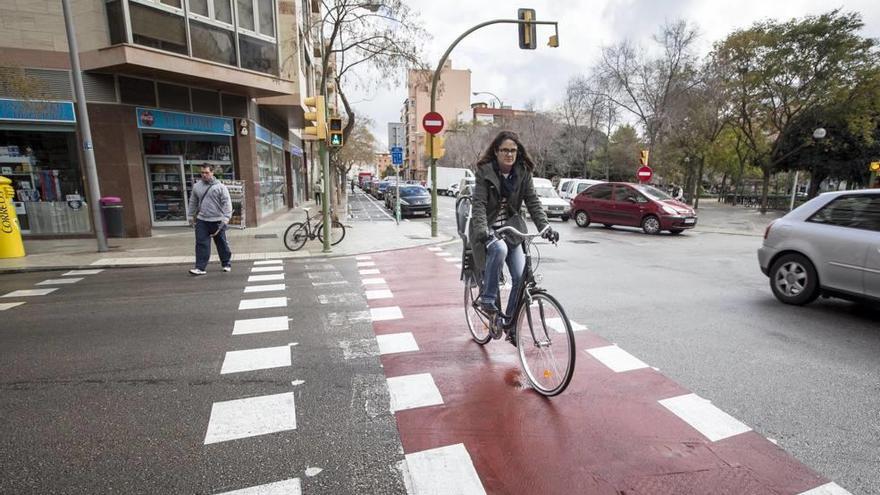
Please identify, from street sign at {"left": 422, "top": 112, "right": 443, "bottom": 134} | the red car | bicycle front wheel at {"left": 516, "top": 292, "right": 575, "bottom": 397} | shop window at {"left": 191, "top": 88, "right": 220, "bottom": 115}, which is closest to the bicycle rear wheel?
bicycle front wheel at {"left": 516, "top": 292, "right": 575, "bottom": 397}

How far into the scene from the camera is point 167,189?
14.7m

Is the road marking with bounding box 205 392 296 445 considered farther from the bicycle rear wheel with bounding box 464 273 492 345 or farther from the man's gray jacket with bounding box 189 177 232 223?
the man's gray jacket with bounding box 189 177 232 223

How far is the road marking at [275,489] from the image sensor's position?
94.7 inches

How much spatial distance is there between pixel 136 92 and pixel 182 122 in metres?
1.39

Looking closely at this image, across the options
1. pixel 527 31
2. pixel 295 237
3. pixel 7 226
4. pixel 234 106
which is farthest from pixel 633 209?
pixel 7 226

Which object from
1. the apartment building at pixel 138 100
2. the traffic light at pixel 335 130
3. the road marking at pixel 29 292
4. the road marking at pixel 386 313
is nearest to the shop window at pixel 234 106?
the apartment building at pixel 138 100

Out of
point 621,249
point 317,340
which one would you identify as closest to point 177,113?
point 317,340

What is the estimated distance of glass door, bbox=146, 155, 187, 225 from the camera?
565 inches

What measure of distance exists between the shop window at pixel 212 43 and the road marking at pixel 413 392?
41.8 ft

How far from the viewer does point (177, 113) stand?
44.2 feet

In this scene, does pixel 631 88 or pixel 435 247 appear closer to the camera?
pixel 435 247

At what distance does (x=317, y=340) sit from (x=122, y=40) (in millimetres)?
11379

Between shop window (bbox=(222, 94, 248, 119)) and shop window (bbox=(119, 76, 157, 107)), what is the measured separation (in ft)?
7.22

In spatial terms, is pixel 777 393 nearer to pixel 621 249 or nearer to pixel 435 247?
pixel 621 249
